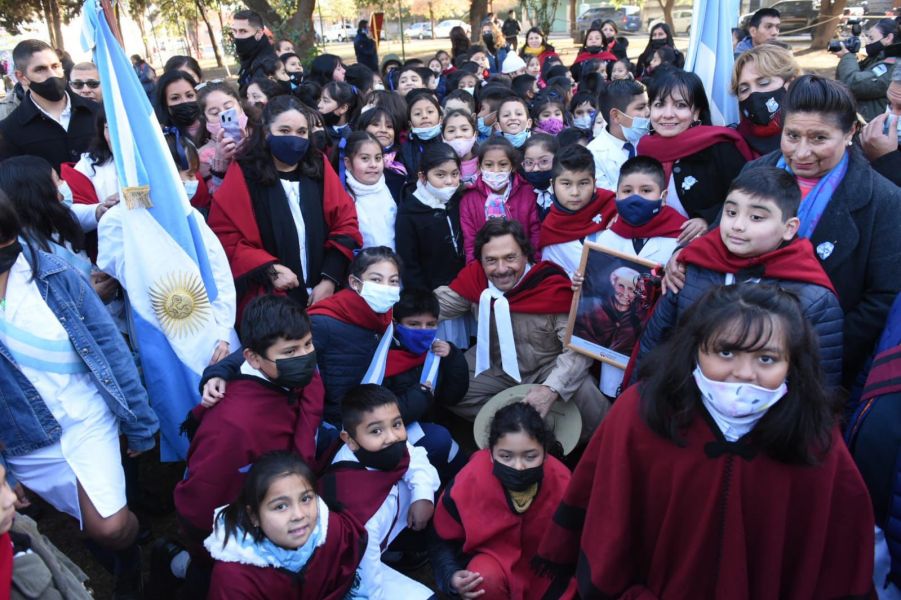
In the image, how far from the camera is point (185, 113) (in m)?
4.64

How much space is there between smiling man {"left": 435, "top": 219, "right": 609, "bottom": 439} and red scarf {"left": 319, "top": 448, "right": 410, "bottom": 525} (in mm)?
1042

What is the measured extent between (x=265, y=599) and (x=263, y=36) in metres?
6.97

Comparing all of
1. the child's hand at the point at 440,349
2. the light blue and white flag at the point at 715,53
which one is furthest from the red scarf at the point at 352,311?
the light blue and white flag at the point at 715,53

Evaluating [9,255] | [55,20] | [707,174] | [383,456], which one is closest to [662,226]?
[707,174]

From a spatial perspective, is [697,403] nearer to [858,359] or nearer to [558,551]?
[558,551]

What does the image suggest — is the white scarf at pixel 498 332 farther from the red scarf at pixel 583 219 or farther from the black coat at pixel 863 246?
the black coat at pixel 863 246

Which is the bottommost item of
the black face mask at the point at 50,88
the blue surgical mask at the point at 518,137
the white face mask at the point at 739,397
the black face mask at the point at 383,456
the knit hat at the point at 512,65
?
the black face mask at the point at 383,456

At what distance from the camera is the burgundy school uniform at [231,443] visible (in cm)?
299

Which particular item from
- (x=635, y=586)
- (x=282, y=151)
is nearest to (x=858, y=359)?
(x=635, y=586)

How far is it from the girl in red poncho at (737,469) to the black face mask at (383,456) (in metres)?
1.27

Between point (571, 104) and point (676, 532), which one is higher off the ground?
point (571, 104)

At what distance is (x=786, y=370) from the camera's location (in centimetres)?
188

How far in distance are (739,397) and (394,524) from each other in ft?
6.37

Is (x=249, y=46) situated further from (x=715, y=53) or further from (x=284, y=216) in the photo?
(x=715, y=53)
